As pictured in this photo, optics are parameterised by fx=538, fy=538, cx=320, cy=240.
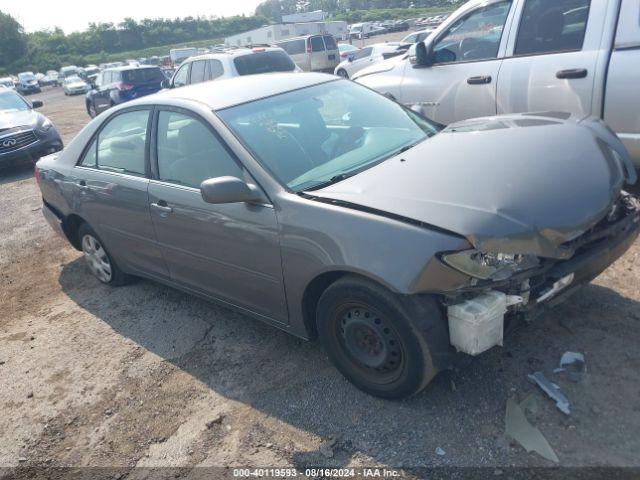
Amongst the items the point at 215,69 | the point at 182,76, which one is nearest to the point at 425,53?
the point at 215,69

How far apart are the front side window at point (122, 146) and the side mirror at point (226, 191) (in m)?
1.14

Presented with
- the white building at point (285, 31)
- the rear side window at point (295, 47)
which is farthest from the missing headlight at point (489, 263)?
the white building at point (285, 31)

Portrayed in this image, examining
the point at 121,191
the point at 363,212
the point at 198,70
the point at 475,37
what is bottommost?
the point at 198,70

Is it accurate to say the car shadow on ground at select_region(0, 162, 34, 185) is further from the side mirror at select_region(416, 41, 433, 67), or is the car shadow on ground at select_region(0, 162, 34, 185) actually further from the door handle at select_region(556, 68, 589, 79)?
the door handle at select_region(556, 68, 589, 79)

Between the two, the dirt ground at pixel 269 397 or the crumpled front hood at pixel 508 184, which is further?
the dirt ground at pixel 269 397

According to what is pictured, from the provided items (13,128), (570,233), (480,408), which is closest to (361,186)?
(570,233)

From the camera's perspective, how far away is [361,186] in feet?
9.54

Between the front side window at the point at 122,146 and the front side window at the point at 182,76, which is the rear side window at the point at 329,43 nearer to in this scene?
the front side window at the point at 182,76

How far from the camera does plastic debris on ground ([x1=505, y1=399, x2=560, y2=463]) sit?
2.44 metres

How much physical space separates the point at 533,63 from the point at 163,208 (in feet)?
11.9

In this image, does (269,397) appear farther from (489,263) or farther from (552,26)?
(552,26)

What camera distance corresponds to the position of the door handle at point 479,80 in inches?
209

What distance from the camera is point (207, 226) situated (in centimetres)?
337

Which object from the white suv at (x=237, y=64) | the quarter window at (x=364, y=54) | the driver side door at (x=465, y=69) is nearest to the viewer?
the driver side door at (x=465, y=69)
